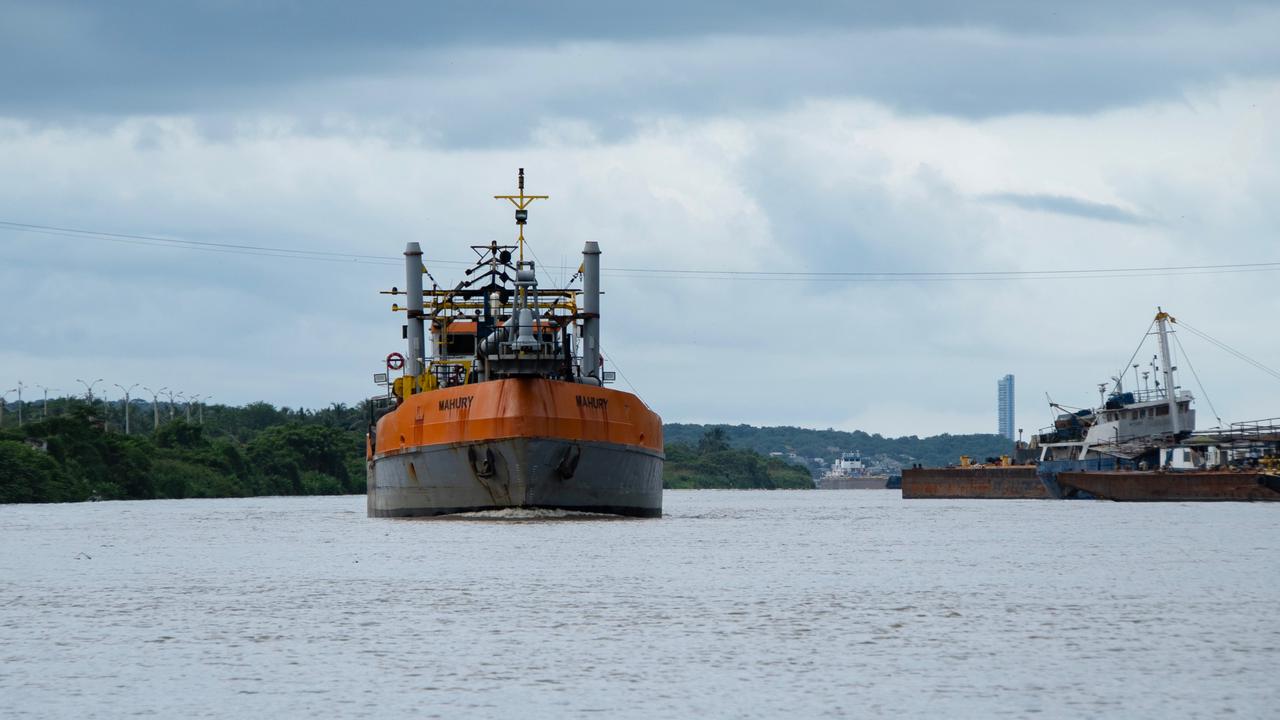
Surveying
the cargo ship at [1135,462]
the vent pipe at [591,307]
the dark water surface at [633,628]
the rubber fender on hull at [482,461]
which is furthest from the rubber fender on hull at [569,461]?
the cargo ship at [1135,462]

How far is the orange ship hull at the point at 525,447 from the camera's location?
171 feet

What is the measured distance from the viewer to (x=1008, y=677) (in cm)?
2081

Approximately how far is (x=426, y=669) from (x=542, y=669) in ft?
4.91

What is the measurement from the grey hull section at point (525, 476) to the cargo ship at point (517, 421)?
44 millimetres

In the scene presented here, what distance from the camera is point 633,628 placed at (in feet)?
86.4

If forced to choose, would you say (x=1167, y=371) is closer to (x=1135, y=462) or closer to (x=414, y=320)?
(x=1135, y=462)

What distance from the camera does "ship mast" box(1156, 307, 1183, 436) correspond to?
384ft

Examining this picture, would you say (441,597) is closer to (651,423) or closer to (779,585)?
(779,585)

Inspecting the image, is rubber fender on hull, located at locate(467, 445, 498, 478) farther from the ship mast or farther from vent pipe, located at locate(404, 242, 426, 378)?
the ship mast

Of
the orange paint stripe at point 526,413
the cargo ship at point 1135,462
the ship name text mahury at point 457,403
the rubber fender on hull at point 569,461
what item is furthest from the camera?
the cargo ship at point 1135,462

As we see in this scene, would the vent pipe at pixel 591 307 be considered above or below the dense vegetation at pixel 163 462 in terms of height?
above

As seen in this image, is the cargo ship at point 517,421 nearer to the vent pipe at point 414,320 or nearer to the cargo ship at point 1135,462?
the vent pipe at point 414,320

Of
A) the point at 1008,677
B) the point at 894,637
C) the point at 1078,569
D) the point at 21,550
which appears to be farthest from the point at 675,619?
the point at 21,550

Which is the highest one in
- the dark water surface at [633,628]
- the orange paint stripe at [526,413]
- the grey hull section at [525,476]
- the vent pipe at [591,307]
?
the vent pipe at [591,307]
